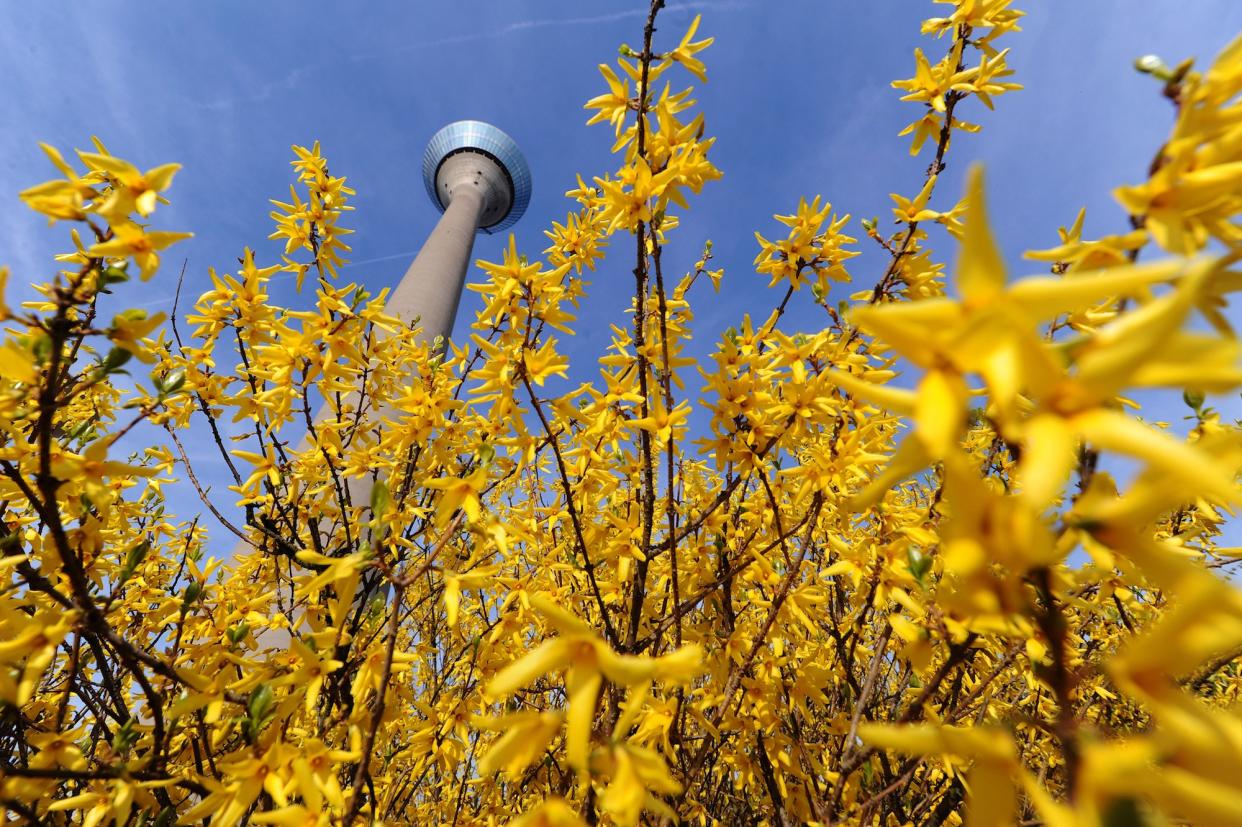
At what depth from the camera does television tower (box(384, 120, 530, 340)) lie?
68.5 feet

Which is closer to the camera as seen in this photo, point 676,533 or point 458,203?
point 676,533

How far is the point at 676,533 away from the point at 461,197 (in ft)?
108

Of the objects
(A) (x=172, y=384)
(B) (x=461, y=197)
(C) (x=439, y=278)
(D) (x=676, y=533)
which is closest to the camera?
(A) (x=172, y=384)

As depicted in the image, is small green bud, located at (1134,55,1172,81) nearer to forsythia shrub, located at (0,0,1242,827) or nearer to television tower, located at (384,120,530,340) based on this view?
forsythia shrub, located at (0,0,1242,827)

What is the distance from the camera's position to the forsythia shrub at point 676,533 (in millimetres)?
561

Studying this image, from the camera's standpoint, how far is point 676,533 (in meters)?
2.16

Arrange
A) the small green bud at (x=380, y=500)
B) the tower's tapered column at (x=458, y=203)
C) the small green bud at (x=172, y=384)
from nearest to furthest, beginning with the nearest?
the small green bud at (x=380, y=500) < the small green bud at (x=172, y=384) < the tower's tapered column at (x=458, y=203)

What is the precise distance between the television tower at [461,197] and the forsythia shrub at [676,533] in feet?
58.9

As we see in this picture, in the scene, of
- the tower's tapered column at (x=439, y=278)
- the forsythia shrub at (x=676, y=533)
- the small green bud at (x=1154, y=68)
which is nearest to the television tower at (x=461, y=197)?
the tower's tapered column at (x=439, y=278)

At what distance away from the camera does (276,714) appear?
1344 mm

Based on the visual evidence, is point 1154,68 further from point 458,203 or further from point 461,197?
point 461,197

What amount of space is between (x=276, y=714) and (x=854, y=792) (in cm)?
214

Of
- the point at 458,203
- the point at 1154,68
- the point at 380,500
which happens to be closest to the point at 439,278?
the point at 458,203

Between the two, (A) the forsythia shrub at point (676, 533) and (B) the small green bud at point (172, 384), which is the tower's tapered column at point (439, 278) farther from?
(B) the small green bud at point (172, 384)
